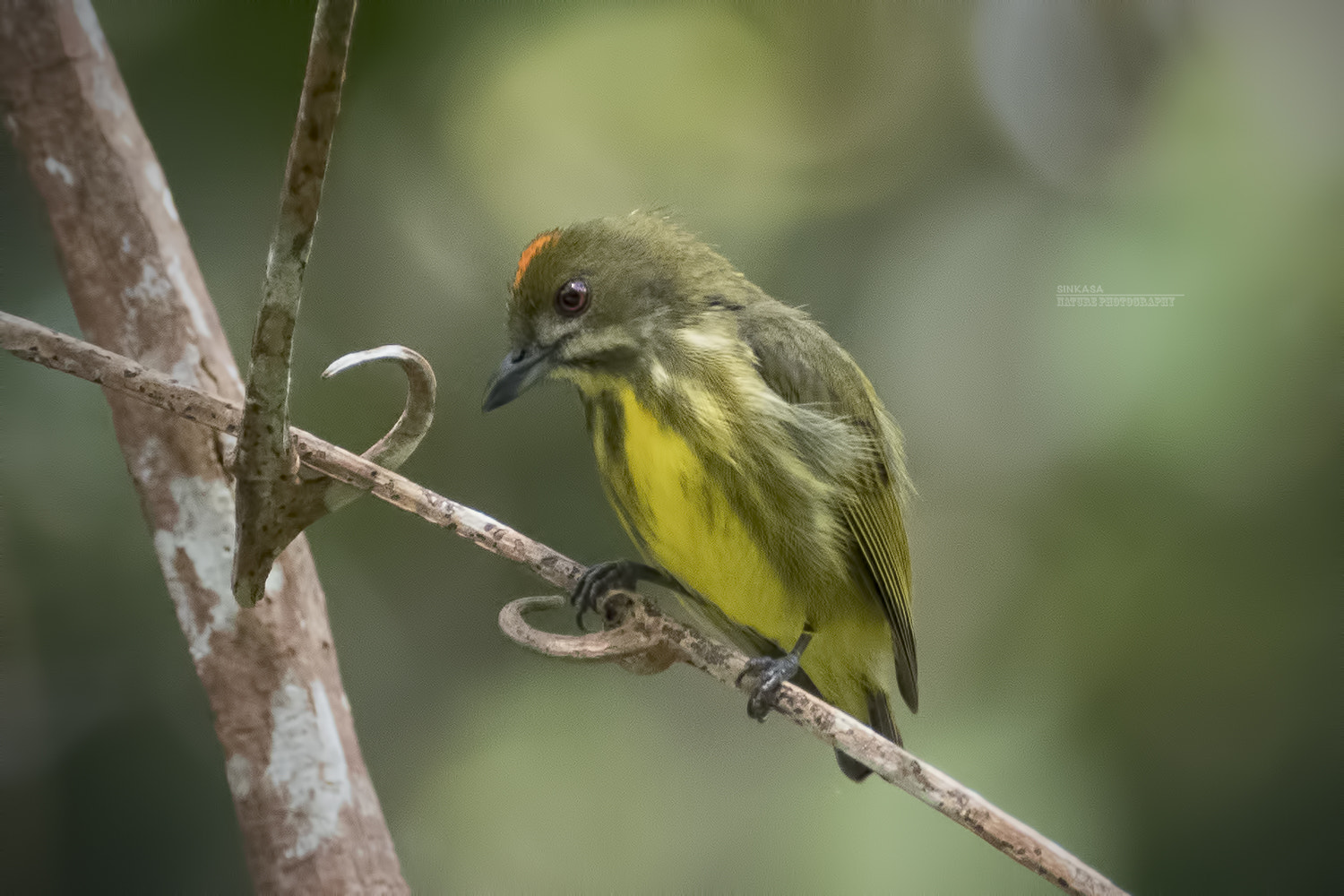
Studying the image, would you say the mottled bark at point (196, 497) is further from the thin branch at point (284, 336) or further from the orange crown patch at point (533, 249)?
Answer: the orange crown patch at point (533, 249)

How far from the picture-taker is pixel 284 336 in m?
0.99

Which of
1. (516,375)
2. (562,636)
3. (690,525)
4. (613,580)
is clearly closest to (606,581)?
(613,580)

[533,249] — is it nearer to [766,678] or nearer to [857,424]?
[857,424]

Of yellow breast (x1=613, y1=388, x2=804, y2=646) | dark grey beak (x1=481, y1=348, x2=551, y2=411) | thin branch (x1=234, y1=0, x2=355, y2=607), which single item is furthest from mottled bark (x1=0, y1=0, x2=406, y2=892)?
yellow breast (x1=613, y1=388, x2=804, y2=646)

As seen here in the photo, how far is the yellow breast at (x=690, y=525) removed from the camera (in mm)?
1641

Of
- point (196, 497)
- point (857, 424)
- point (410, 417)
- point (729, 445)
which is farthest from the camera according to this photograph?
point (857, 424)

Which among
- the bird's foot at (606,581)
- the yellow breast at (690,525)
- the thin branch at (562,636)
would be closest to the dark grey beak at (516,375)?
the yellow breast at (690,525)

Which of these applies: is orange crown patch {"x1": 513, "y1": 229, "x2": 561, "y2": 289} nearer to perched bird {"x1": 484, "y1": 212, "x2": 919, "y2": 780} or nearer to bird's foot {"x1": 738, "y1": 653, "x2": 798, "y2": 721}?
perched bird {"x1": 484, "y1": 212, "x2": 919, "y2": 780}

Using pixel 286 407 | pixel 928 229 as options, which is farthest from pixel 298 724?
pixel 928 229

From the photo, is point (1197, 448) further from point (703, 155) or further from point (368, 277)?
point (368, 277)

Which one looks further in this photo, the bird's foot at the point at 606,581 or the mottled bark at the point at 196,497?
the bird's foot at the point at 606,581

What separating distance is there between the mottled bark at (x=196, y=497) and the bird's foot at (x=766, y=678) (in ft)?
1.85

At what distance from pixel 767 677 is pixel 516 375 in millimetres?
611

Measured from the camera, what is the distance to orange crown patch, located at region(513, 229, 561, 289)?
183 centimetres
